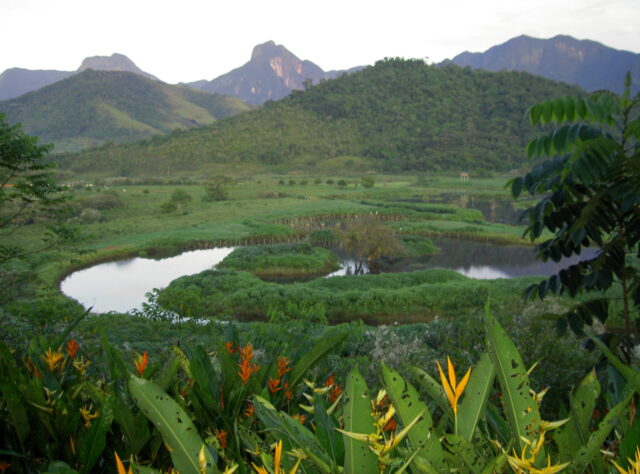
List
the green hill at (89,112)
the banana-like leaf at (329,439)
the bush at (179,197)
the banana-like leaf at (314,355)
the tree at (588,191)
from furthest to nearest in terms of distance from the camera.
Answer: the green hill at (89,112) → the bush at (179,197) → the tree at (588,191) → the banana-like leaf at (314,355) → the banana-like leaf at (329,439)

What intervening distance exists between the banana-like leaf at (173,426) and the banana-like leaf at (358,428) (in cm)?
30

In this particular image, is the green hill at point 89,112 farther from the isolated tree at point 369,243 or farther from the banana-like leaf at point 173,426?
the banana-like leaf at point 173,426

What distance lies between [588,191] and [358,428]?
3.82 meters

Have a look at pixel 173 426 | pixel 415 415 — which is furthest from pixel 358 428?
pixel 173 426

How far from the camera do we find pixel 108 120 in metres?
141

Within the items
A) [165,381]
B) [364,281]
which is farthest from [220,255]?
[165,381]

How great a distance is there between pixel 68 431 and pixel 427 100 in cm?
12065

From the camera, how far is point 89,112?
463ft

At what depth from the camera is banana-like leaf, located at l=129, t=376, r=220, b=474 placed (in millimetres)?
1107

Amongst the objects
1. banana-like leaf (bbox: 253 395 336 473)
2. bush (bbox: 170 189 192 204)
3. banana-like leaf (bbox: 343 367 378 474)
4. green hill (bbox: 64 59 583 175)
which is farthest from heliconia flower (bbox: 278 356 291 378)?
green hill (bbox: 64 59 583 175)

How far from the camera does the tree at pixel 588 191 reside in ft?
12.0

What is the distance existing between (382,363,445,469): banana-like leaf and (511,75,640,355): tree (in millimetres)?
3052

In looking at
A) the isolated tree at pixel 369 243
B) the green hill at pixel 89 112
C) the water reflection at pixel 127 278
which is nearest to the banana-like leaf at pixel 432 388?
the water reflection at pixel 127 278

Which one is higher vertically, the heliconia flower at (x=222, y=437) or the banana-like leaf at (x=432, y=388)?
the banana-like leaf at (x=432, y=388)
